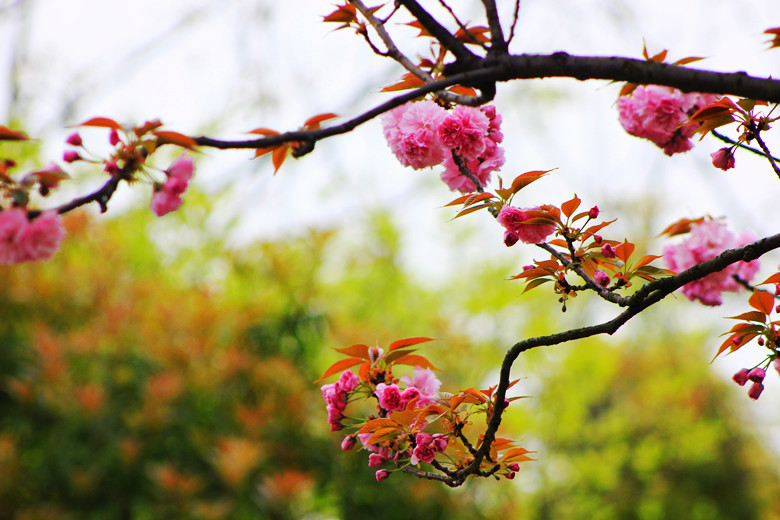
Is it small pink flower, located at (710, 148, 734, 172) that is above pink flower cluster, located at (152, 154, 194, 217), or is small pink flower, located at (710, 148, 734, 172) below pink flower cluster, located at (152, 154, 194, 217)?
above

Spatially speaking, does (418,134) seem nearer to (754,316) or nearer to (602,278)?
(602,278)

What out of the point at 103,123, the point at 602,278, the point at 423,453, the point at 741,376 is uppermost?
the point at 103,123

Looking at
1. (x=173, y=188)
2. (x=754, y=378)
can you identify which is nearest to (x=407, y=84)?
(x=173, y=188)

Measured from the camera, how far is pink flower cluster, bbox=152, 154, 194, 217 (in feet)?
2.86

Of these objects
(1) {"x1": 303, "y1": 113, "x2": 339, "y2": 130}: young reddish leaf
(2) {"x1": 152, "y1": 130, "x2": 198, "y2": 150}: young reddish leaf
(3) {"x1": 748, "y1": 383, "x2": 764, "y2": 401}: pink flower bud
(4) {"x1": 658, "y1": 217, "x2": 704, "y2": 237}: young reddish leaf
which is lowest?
(3) {"x1": 748, "y1": 383, "x2": 764, "y2": 401}: pink flower bud

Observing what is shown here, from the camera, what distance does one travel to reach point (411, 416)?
3.14 feet

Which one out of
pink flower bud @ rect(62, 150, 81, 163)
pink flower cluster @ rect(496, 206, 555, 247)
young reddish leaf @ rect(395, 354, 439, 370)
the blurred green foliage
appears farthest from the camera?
the blurred green foliage

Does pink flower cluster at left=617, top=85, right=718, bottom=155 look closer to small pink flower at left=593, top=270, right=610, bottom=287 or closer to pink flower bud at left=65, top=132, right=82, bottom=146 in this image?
small pink flower at left=593, top=270, right=610, bottom=287

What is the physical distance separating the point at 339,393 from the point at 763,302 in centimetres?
75

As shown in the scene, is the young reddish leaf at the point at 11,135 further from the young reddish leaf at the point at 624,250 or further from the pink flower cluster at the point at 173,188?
the young reddish leaf at the point at 624,250

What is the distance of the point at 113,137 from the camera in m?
0.85

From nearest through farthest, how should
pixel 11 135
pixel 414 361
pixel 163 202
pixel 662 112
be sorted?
pixel 11 135
pixel 163 202
pixel 414 361
pixel 662 112

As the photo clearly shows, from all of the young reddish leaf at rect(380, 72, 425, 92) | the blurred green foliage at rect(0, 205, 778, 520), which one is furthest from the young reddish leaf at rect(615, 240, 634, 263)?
the blurred green foliage at rect(0, 205, 778, 520)

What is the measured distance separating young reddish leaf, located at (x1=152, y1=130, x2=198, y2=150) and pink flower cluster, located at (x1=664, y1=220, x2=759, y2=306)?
115cm
